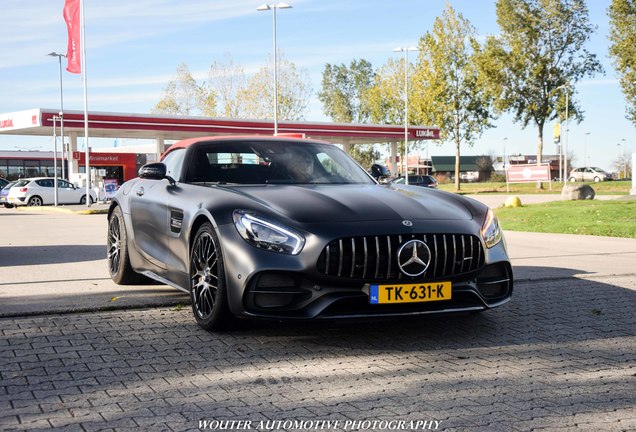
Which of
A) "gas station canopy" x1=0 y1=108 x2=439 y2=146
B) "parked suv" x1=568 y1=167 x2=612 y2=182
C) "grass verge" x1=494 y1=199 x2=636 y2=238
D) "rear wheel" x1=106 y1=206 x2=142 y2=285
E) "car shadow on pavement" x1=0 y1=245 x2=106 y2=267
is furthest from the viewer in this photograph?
"parked suv" x1=568 y1=167 x2=612 y2=182

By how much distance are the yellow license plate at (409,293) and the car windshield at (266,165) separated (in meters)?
1.69

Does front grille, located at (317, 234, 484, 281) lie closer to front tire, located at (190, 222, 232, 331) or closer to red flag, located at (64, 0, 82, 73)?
front tire, located at (190, 222, 232, 331)

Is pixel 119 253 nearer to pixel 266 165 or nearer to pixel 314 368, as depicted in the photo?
pixel 266 165

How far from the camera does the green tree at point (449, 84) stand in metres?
55.1

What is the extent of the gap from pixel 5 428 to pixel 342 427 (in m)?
1.48

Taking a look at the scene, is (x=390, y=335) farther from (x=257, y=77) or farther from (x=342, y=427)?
(x=257, y=77)

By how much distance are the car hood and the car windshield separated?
0.37 m

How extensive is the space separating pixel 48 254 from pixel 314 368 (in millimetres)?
7959

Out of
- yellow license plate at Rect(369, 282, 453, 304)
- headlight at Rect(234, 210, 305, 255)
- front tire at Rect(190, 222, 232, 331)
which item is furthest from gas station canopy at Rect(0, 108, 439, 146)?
yellow license plate at Rect(369, 282, 453, 304)

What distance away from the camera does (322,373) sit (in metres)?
4.44

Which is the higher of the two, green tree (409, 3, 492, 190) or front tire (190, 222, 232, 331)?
green tree (409, 3, 492, 190)

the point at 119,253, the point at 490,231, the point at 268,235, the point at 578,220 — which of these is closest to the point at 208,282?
the point at 268,235

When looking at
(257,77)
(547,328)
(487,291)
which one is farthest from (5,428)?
(257,77)

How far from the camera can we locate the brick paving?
3.59 metres
